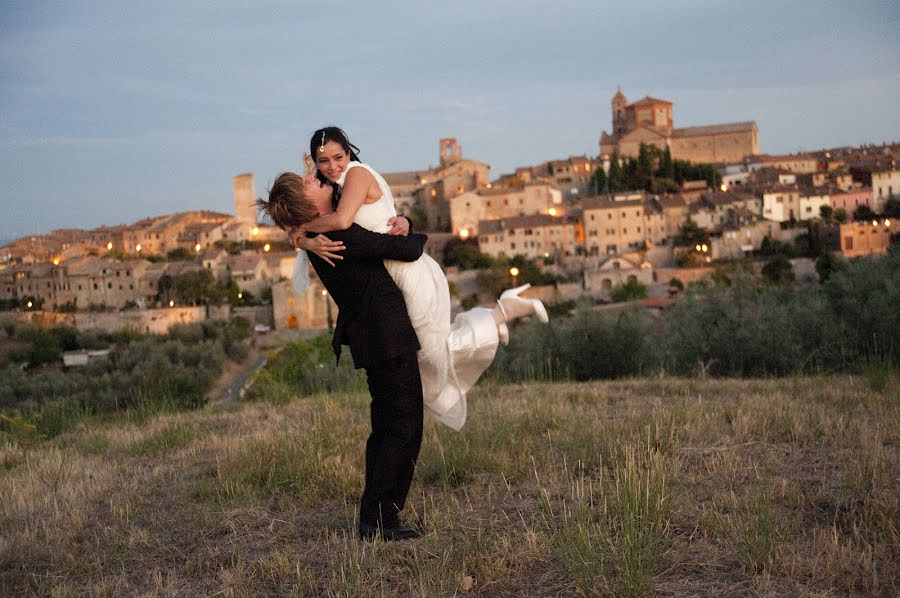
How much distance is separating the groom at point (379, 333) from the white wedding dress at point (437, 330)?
2.3 inches

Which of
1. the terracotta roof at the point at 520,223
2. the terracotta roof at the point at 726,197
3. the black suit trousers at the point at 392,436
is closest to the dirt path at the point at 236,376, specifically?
the black suit trousers at the point at 392,436

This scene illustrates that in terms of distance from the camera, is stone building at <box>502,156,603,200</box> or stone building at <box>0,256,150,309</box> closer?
stone building at <box>0,256,150,309</box>

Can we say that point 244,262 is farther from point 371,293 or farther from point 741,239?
point 371,293

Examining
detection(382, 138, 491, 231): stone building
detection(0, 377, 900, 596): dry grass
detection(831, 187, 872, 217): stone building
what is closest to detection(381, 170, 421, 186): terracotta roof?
detection(382, 138, 491, 231): stone building

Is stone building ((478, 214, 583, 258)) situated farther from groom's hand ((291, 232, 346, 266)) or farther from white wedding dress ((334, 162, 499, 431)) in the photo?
groom's hand ((291, 232, 346, 266))

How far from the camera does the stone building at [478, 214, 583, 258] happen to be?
55.0 meters

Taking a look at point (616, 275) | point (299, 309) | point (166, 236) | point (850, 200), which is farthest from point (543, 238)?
point (166, 236)

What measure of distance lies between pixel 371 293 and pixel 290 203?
17.3 inches

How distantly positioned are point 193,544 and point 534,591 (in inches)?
53.4

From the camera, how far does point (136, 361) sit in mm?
23625

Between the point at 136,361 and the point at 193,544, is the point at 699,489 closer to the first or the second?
the point at 193,544

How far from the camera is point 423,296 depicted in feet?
10.8

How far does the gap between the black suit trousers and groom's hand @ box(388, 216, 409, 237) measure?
45 centimetres

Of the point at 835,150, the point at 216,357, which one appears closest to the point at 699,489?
the point at 216,357
